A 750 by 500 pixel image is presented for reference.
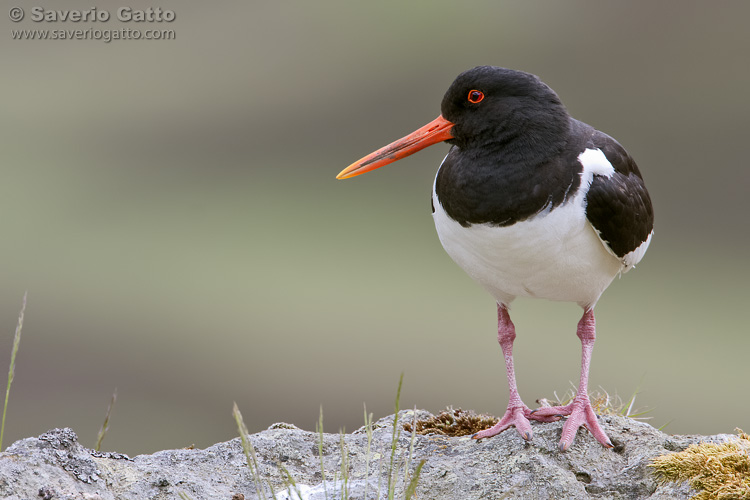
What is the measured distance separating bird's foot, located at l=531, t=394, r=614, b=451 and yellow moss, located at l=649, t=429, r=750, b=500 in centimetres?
46

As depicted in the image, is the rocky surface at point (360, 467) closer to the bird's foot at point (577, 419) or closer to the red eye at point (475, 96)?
the bird's foot at point (577, 419)

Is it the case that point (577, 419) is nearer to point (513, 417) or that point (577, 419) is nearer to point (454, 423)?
point (513, 417)

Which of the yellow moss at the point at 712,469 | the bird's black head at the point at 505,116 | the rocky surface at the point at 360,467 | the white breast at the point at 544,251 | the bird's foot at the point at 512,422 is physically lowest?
the yellow moss at the point at 712,469

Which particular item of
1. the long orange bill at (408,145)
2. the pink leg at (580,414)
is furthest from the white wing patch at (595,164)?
the pink leg at (580,414)

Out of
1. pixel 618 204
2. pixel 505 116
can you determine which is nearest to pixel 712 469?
pixel 618 204

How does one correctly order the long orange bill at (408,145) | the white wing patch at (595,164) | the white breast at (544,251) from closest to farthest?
the white breast at (544,251) < the white wing patch at (595,164) < the long orange bill at (408,145)

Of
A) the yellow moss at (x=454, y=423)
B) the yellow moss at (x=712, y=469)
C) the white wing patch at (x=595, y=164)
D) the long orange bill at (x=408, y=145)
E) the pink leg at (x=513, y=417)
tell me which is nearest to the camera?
the yellow moss at (x=712, y=469)

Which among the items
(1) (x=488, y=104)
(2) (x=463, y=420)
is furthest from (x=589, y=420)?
(1) (x=488, y=104)

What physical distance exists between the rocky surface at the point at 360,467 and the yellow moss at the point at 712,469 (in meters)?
0.07

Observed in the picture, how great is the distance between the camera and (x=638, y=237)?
13.7ft

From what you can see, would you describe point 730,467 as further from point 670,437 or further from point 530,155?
point 530,155

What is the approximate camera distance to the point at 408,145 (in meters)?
4.42

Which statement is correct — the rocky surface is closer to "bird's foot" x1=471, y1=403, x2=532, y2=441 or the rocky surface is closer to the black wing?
"bird's foot" x1=471, y1=403, x2=532, y2=441

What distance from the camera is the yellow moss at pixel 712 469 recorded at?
10.4 feet
